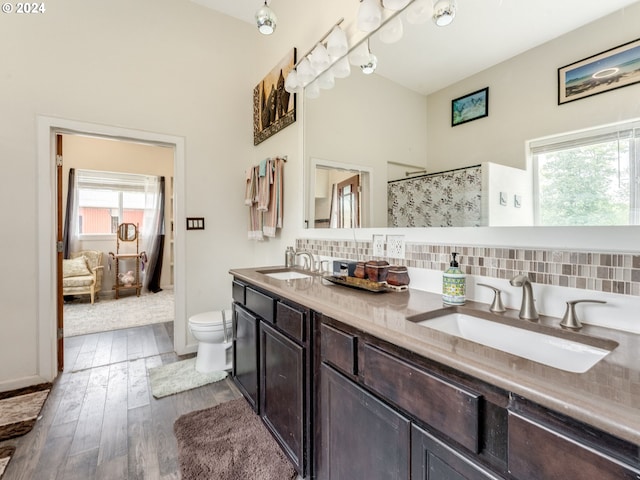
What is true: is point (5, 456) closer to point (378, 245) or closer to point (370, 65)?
point (378, 245)

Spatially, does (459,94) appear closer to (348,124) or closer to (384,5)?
(384,5)

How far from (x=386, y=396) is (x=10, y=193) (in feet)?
9.57

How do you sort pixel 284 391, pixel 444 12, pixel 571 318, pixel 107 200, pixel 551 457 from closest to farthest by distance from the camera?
1. pixel 551 457
2. pixel 571 318
3. pixel 444 12
4. pixel 284 391
5. pixel 107 200

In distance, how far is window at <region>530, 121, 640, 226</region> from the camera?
857 millimetres

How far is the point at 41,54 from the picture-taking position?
2.23m

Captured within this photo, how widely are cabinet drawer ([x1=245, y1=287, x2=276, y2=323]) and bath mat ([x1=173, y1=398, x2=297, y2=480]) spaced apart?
68 cm

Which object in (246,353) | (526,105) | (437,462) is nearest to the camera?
(437,462)

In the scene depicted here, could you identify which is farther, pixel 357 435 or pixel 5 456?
pixel 5 456

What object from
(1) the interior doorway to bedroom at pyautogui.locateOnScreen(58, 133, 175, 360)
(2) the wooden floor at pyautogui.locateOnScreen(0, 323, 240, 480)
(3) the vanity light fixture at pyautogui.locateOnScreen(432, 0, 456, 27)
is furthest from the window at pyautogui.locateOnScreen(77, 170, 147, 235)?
(3) the vanity light fixture at pyautogui.locateOnScreen(432, 0, 456, 27)

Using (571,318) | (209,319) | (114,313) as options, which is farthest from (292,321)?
(114,313)

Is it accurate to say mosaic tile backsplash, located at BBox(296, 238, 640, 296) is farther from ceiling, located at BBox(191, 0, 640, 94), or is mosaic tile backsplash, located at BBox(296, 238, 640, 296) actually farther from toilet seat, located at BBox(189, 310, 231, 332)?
toilet seat, located at BBox(189, 310, 231, 332)

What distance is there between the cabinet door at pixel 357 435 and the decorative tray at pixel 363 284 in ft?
1.30

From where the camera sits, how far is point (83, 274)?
14.9 feet

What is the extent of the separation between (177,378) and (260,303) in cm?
125
